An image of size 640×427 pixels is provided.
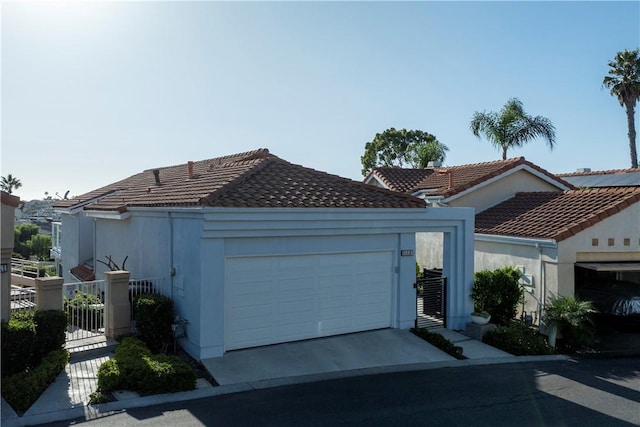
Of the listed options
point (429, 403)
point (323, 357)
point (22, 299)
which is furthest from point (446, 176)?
point (22, 299)

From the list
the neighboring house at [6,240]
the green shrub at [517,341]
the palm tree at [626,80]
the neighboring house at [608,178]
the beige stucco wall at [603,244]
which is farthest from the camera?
the palm tree at [626,80]

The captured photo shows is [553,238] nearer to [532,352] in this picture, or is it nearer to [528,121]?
[532,352]

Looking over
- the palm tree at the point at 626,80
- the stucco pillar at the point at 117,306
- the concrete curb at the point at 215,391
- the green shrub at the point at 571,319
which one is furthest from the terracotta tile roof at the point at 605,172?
the stucco pillar at the point at 117,306

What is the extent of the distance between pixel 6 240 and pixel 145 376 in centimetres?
429

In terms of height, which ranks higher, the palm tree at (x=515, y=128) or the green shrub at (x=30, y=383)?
the palm tree at (x=515, y=128)

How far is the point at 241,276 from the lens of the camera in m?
11.7

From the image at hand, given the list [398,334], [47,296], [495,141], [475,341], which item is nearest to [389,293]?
[398,334]

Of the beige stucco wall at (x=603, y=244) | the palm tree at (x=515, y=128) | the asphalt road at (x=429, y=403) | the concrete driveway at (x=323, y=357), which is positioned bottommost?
the asphalt road at (x=429, y=403)

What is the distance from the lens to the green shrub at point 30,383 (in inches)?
334

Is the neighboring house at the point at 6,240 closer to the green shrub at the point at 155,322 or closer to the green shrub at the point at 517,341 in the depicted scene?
the green shrub at the point at 155,322

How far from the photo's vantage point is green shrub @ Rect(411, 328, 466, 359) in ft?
40.6

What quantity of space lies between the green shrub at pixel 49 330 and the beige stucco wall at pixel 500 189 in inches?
570

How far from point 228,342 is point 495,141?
2267cm

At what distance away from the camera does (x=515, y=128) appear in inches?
1136
